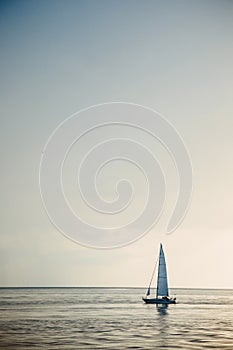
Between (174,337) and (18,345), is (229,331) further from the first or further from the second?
(18,345)

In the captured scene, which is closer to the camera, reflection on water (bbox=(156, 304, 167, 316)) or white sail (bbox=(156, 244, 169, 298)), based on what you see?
reflection on water (bbox=(156, 304, 167, 316))

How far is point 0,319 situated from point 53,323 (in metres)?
3.97

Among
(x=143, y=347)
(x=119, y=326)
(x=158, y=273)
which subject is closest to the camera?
(x=143, y=347)

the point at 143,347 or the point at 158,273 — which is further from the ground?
the point at 158,273

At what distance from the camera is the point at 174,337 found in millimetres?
20453

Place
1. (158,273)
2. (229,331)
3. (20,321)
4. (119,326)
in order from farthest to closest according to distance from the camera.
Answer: (158,273) → (20,321) → (119,326) → (229,331)

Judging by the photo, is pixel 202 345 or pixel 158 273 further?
pixel 158 273

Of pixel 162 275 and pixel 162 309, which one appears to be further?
pixel 162 309

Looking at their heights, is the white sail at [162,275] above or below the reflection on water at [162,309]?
above

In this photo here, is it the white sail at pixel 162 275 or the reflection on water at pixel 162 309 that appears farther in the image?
the white sail at pixel 162 275

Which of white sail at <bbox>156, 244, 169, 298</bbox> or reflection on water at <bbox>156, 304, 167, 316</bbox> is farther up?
white sail at <bbox>156, 244, 169, 298</bbox>

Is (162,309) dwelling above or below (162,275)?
below

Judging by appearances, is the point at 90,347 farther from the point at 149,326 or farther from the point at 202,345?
the point at 149,326

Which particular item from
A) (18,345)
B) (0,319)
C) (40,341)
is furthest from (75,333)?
(0,319)
